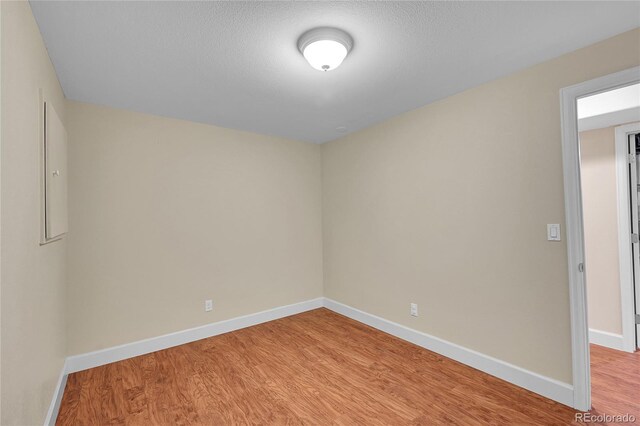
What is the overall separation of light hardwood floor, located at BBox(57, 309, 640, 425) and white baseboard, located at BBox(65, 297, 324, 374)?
90 millimetres

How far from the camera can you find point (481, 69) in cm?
221

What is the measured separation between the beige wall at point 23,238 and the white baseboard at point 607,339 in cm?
452

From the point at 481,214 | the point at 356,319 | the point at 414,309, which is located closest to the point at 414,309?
the point at 414,309

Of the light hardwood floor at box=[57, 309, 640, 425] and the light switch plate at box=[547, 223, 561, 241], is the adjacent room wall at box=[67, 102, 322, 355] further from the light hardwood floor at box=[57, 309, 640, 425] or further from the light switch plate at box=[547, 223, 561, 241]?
the light switch plate at box=[547, 223, 561, 241]

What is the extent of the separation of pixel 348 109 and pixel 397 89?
0.60 meters

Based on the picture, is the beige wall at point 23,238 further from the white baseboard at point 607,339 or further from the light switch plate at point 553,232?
the white baseboard at point 607,339

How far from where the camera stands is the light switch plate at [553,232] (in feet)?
6.73

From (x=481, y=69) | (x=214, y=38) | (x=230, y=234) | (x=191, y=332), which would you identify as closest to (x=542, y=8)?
(x=481, y=69)

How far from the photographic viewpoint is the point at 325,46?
174 cm

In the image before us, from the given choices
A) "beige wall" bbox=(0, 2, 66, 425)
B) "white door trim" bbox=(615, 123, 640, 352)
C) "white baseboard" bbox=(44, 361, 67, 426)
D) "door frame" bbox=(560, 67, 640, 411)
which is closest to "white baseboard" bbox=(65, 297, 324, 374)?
"white baseboard" bbox=(44, 361, 67, 426)

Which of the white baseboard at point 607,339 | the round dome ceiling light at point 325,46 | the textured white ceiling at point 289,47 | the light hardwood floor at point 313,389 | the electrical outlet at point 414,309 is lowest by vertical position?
the light hardwood floor at point 313,389

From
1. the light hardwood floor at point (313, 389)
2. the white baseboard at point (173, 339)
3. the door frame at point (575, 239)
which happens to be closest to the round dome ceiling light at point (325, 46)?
the door frame at point (575, 239)

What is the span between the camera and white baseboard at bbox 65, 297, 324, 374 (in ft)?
8.54

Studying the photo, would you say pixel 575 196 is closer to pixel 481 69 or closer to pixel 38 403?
pixel 481 69
